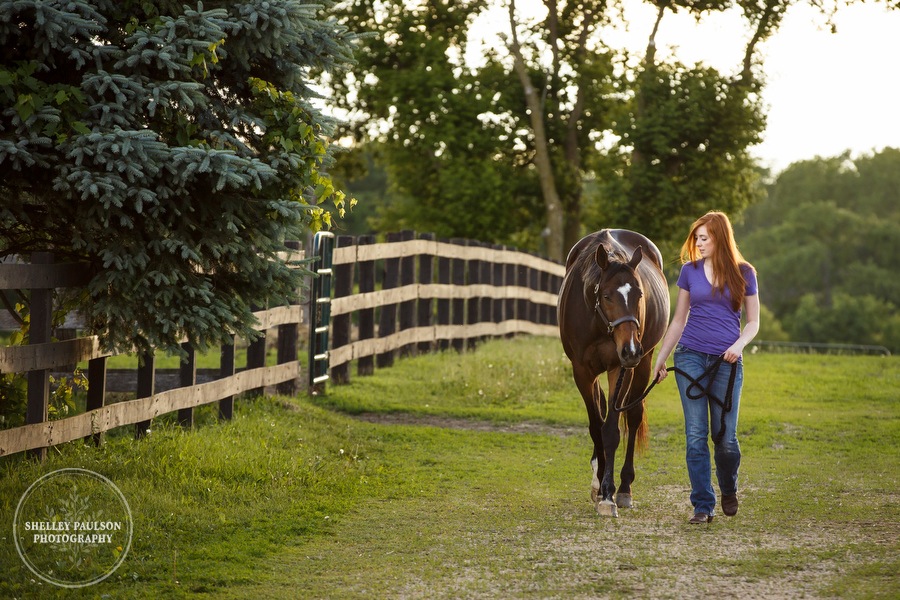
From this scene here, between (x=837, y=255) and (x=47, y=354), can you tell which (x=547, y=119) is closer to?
(x=47, y=354)

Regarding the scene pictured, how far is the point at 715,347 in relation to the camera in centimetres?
605

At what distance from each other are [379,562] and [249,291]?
1.85 meters

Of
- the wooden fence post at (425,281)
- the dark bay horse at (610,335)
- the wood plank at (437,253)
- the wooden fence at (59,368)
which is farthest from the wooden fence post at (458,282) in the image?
the dark bay horse at (610,335)

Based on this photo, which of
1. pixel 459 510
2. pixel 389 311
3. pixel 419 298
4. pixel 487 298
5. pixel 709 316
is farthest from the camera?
pixel 487 298

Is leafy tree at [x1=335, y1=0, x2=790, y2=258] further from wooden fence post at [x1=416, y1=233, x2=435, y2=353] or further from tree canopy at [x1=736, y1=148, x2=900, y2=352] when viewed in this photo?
tree canopy at [x1=736, y1=148, x2=900, y2=352]

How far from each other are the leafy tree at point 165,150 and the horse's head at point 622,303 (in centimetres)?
163

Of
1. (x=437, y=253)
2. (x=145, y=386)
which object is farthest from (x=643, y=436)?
(x=437, y=253)

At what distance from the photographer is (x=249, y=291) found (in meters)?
6.14

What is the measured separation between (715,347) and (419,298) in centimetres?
788

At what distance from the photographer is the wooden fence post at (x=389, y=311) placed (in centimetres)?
1258

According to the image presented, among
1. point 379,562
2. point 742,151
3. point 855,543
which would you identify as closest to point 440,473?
point 379,562

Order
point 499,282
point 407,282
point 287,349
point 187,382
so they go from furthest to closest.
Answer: point 499,282, point 407,282, point 287,349, point 187,382

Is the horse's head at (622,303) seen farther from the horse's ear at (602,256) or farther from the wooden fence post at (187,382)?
the wooden fence post at (187,382)

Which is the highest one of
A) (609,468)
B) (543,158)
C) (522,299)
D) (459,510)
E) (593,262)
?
(543,158)
